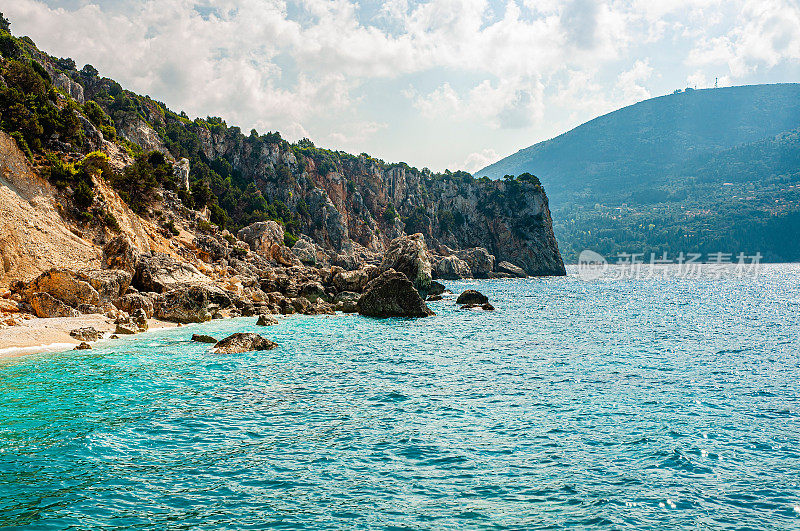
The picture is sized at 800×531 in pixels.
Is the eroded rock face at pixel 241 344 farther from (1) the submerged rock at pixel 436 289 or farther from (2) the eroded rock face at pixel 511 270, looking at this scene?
(2) the eroded rock face at pixel 511 270

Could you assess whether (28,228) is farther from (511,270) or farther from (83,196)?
(511,270)

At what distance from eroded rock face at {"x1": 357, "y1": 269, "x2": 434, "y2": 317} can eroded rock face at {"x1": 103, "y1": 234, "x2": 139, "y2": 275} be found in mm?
23089

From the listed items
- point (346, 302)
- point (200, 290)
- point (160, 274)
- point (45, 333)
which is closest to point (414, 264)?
point (346, 302)

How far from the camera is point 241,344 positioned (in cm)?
2850

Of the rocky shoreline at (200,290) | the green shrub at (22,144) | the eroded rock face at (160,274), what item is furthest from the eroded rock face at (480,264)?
the green shrub at (22,144)

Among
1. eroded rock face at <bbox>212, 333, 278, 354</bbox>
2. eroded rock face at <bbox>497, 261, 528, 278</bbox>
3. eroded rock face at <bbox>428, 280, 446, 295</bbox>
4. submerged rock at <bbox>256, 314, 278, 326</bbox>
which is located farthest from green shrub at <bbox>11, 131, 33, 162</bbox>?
eroded rock face at <bbox>497, 261, 528, 278</bbox>

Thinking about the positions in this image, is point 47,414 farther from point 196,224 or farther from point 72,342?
point 196,224

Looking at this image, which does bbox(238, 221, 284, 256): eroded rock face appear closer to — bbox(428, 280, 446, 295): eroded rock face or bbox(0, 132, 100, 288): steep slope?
bbox(428, 280, 446, 295): eroded rock face

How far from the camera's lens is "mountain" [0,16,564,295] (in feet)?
140

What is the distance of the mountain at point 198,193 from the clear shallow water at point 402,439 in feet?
81.7

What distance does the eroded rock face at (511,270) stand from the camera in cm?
14788

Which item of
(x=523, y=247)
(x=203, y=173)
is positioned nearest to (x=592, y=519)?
(x=203, y=173)

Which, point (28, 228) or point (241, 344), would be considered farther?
point (28, 228)

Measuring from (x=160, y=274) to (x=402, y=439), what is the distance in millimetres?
39230
